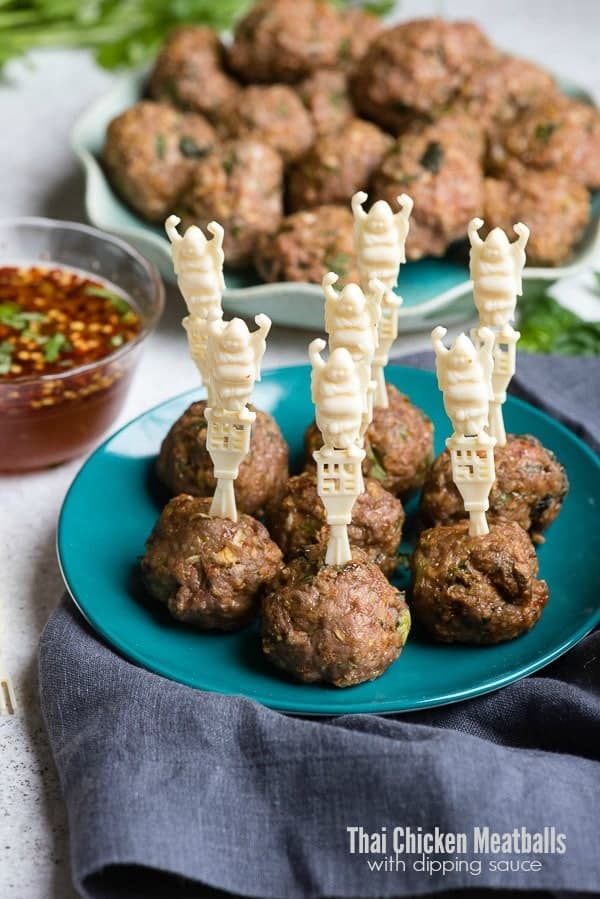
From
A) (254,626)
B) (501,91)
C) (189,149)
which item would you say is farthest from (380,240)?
(501,91)

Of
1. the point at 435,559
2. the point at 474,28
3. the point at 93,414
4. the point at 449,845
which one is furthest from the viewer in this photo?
the point at 474,28

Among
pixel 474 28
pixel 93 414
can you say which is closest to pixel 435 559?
pixel 93 414

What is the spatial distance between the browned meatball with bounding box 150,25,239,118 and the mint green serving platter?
0.71 feet

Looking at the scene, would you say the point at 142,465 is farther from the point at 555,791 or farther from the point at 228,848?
the point at 555,791

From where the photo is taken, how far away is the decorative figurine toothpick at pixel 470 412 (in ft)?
7.81

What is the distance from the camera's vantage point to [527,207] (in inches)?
153

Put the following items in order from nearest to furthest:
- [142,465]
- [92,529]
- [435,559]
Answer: [435,559], [92,529], [142,465]

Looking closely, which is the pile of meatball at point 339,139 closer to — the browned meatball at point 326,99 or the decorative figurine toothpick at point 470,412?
the browned meatball at point 326,99

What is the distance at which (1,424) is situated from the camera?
3178 millimetres

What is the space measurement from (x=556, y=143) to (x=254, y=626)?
2.19 metres

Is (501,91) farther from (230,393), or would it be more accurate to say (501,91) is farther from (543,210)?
(230,393)

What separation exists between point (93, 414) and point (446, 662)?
1278mm

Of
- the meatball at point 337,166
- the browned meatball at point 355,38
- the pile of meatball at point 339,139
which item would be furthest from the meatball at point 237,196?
the browned meatball at point 355,38

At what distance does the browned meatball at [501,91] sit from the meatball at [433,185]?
37 centimetres
